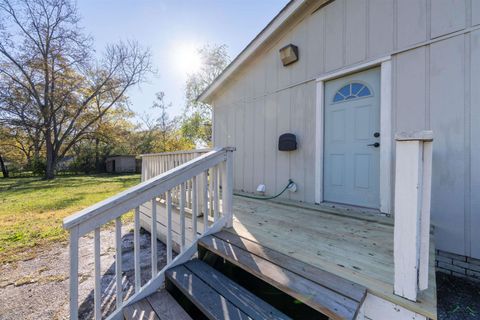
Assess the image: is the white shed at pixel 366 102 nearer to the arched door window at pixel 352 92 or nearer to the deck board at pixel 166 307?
the arched door window at pixel 352 92

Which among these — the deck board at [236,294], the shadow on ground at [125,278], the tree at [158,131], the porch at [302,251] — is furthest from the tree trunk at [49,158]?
the deck board at [236,294]

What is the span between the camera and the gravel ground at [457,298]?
1.85 meters

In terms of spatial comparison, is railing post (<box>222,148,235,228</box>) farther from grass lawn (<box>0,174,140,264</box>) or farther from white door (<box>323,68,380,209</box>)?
grass lawn (<box>0,174,140,264</box>)

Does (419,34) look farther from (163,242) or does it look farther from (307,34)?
(163,242)

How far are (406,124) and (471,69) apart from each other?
71 cm

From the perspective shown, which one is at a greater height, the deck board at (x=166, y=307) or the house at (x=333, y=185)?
the house at (x=333, y=185)

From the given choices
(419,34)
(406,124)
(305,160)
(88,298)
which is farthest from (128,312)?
(419,34)

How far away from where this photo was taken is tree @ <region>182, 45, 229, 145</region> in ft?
48.5

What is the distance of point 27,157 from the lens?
17.3 metres

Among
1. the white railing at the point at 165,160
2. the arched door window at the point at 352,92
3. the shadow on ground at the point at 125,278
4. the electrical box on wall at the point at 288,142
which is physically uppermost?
the arched door window at the point at 352,92

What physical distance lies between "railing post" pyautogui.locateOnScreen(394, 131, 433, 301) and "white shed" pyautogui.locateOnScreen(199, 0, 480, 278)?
1.57 meters

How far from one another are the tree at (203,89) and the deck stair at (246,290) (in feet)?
44.1

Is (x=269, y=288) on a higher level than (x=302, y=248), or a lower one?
lower

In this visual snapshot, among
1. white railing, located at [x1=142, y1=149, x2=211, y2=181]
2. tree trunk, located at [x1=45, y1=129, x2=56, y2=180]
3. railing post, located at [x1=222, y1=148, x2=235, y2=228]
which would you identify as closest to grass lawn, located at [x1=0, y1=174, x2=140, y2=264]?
white railing, located at [x1=142, y1=149, x2=211, y2=181]
